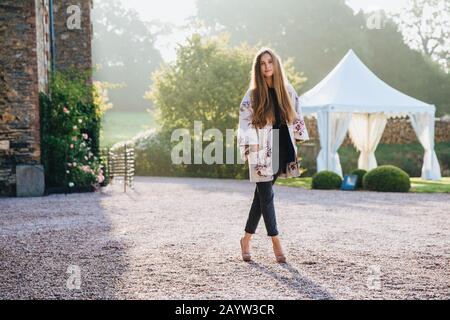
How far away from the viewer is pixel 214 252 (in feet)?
19.1

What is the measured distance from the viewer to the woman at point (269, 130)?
516 centimetres

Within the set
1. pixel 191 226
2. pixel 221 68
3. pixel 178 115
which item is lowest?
pixel 191 226

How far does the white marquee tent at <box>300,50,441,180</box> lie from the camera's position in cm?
1630

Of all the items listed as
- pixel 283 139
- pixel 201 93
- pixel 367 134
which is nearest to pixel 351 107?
pixel 367 134

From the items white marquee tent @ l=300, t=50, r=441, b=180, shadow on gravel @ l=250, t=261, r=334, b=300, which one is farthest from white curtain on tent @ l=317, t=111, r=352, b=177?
shadow on gravel @ l=250, t=261, r=334, b=300

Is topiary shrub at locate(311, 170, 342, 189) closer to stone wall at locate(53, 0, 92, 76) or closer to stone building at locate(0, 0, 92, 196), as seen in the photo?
stone wall at locate(53, 0, 92, 76)

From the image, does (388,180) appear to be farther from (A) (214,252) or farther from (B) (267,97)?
(B) (267,97)

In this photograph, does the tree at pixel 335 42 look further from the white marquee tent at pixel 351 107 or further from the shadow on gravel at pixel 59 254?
the shadow on gravel at pixel 59 254

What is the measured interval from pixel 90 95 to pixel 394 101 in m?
8.55

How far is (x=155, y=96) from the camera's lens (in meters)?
21.7

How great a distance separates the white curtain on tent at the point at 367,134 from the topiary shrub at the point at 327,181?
4158 millimetres
